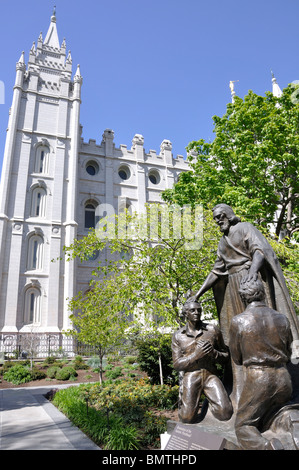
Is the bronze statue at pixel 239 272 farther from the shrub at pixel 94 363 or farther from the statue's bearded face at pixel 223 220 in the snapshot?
the shrub at pixel 94 363

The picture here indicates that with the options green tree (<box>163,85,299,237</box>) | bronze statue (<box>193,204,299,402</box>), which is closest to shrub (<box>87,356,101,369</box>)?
green tree (<box>163,85,299,237</box>)

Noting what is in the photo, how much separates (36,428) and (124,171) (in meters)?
30.6

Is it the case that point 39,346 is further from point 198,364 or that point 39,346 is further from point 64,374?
point 198,364

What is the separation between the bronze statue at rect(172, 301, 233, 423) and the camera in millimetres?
3955

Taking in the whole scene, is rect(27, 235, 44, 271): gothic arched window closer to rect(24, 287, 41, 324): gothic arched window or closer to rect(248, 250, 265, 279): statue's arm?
rect(24, 287, 41, 324): gothic arched window

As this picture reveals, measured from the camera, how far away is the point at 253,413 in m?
3.16

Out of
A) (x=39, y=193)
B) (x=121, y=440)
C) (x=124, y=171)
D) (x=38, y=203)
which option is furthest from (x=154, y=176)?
(x=121, y=440)

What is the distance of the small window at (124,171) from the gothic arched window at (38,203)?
29.8 feet

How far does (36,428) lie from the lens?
689 centimetres

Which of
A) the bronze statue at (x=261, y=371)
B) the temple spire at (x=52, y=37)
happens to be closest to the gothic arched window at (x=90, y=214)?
the temple spire at (x=52, y=37)

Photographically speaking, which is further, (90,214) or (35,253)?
(90,214)

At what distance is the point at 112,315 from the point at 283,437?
7.00 m
